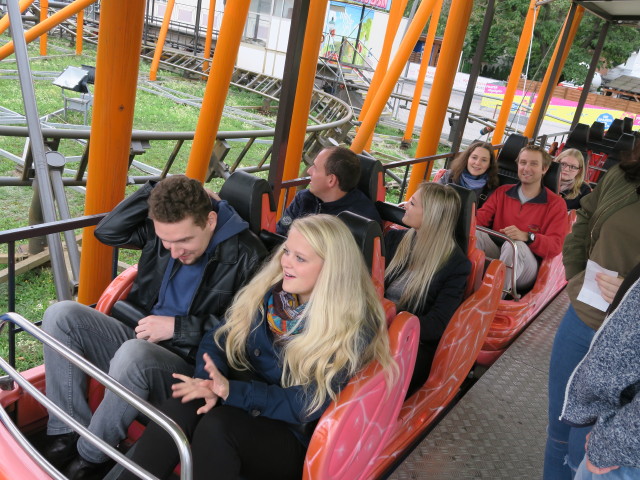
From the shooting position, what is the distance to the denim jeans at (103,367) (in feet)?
4.78

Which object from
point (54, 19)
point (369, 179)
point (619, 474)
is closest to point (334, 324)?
point (619, 474)

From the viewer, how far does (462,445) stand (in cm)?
194

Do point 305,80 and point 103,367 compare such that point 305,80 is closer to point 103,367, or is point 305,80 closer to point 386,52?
point 103,367

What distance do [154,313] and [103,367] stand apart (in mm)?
210

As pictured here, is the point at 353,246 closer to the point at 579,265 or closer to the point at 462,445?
the point at 579,265

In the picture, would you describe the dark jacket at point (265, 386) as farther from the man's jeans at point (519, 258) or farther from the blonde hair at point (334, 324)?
the man's jeans at point (519, 258)

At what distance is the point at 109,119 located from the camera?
2297mm

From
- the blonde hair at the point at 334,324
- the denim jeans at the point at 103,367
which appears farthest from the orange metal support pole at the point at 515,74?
the denim jeans at the point at 103,367

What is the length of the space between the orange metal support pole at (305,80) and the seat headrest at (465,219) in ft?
5.12

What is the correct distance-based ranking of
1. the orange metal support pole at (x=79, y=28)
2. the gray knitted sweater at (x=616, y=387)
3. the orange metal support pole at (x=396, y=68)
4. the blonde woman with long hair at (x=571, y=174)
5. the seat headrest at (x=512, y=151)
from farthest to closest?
the orange metal support pole at (x=79, y=28)
the orange metal support pole at (x=396, y=68)
the seat headrest at (x=512, y=151)
the blonde woman with long hair at (x=571, y=174)
the gray knitted sweater at (x=616, y=387)

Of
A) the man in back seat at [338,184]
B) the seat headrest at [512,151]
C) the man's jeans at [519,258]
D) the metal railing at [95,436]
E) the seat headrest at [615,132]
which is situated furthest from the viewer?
the seat headrest at [615,132]

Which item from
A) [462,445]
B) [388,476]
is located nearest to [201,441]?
[388,476]

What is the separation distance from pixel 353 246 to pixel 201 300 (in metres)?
0.52

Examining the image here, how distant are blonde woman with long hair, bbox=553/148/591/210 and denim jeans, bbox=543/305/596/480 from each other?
2340 millimetres
